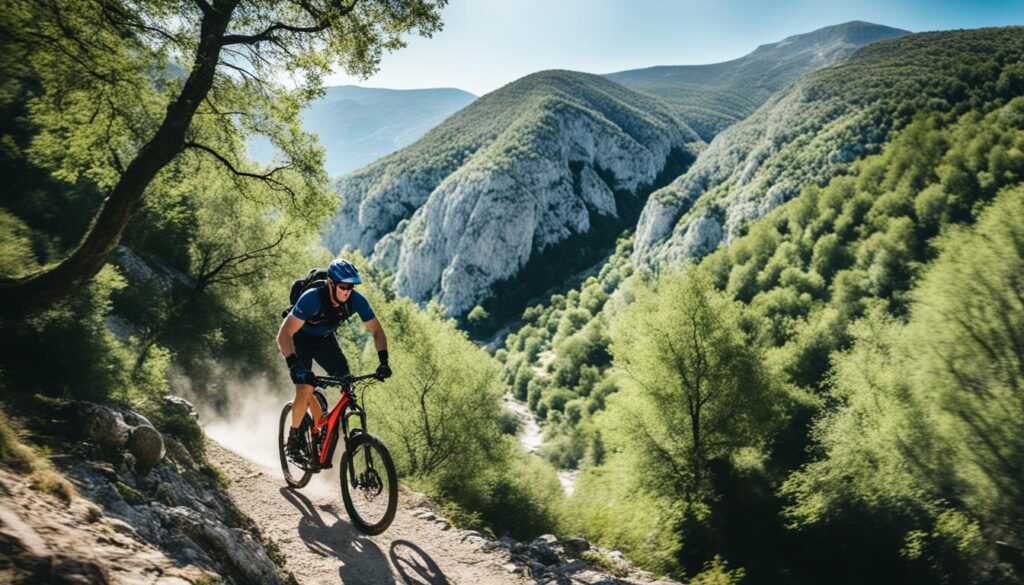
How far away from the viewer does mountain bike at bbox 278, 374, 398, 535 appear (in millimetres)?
6188

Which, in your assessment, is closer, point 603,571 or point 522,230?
point 603,571

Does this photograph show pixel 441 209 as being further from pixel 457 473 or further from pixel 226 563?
pixel 226 563

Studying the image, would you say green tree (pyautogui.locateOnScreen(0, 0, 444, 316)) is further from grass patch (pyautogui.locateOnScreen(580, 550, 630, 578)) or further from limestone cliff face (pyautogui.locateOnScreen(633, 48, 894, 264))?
limestone cliff face (pyautogui.locateOnScreen(633, 48, 894, 264))

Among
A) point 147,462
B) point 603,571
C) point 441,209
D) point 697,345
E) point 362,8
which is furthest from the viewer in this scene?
point 441,209

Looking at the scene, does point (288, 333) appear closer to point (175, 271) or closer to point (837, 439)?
point (175, 271)

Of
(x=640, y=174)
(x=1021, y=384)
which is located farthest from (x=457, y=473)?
(x=640, y=174)

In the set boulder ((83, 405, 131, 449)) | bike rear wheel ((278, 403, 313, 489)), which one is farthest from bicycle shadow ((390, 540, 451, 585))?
boulder ((83, 405, 131, 449))

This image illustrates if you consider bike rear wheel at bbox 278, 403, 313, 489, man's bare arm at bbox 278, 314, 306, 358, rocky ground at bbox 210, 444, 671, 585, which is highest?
man's bare arm at bbox 278, 314, 306, 358

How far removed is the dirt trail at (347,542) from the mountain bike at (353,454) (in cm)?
42

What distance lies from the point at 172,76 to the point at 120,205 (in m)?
4.05

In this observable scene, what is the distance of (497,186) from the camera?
138 m

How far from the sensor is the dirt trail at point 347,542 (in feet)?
19.8

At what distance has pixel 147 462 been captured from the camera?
5.39 m

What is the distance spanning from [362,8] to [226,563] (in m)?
9.63
